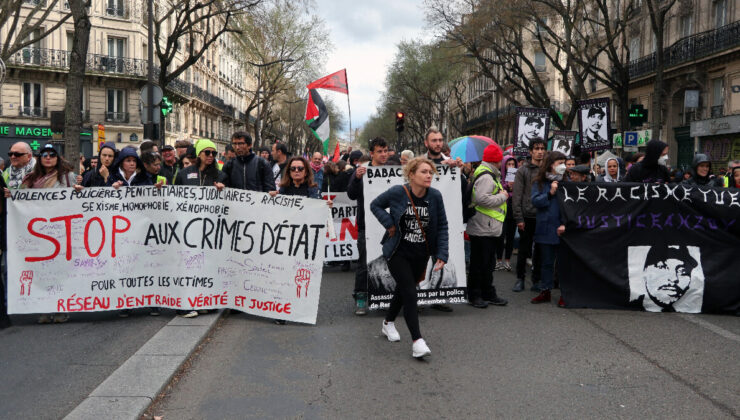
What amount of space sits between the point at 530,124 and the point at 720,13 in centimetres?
2037

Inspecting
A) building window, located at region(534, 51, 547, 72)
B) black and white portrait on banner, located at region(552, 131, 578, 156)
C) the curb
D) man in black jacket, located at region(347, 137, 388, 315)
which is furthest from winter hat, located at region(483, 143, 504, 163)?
building window, located at region(534, 51, 547, 72)

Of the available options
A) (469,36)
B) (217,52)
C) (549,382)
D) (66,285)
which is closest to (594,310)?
(549,382)

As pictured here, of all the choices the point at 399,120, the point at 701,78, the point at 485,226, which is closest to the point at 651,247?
the point at 485,226

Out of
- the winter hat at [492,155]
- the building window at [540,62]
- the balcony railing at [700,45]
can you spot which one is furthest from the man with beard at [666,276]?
the building window at [540,62]

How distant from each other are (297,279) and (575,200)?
329 centimetres

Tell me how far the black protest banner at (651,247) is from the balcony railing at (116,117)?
38.9 metres

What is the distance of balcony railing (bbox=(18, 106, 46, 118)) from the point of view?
38750 mm

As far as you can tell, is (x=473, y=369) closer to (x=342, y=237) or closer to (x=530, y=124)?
(x=342, y=237)

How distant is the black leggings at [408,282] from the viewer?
5469 millimetres

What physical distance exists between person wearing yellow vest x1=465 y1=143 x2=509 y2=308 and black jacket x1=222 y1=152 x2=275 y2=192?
2327 mm

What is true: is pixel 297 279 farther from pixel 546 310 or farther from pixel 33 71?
pixel 33 71

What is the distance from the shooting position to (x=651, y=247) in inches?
295

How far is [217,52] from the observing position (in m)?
67.2

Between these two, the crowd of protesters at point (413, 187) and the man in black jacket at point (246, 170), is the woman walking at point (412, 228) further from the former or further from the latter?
the man in black jacket at point (246, 170)
